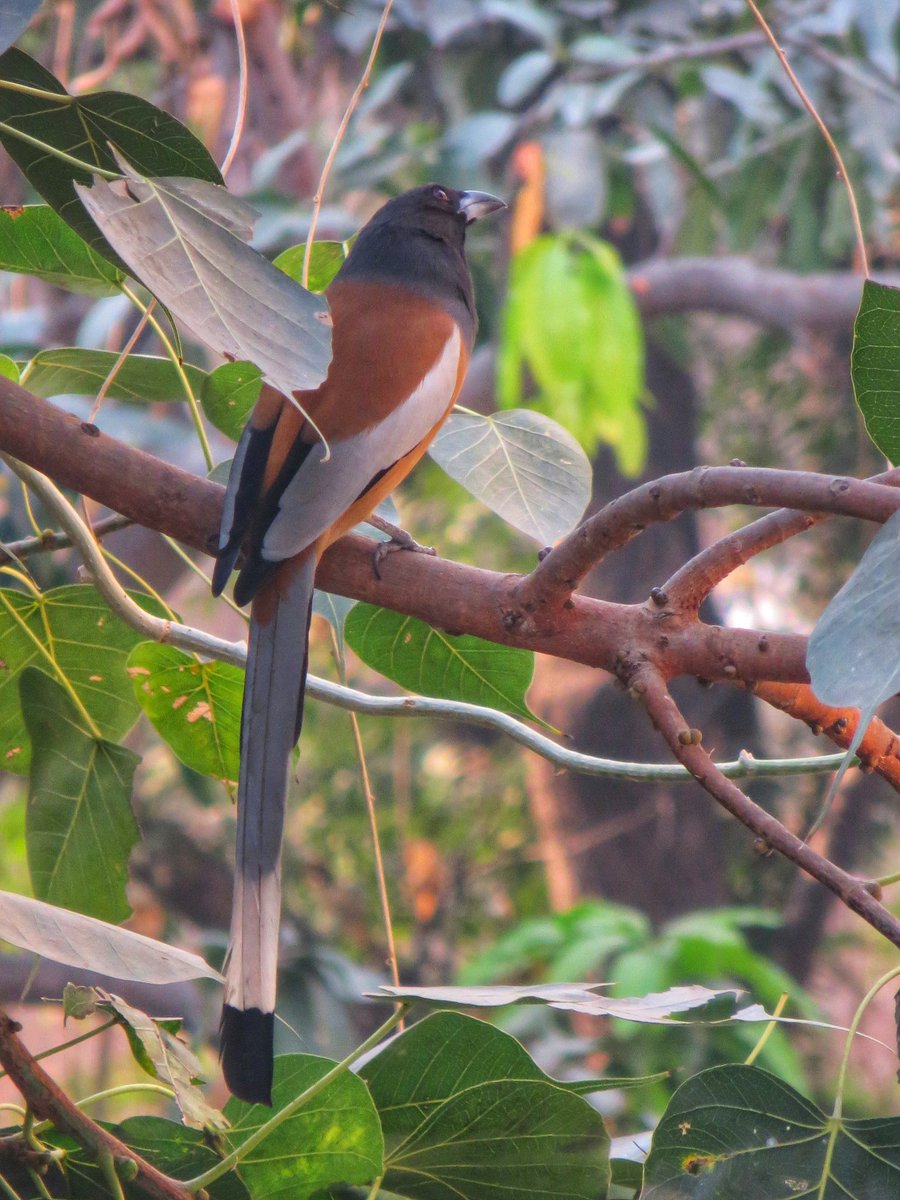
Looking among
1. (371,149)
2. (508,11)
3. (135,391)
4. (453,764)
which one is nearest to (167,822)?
(453,764)

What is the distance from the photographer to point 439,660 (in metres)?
1.23

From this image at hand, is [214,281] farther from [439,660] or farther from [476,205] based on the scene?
[476,205]

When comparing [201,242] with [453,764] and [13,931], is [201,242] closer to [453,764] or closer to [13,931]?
[13,931]

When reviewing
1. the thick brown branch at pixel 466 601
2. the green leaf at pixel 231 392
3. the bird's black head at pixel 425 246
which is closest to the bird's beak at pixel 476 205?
the bird's black head at pixel 425 246

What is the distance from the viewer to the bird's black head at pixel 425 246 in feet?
6.15

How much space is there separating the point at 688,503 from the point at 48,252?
689 millimetres

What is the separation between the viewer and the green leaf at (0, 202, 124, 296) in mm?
1173

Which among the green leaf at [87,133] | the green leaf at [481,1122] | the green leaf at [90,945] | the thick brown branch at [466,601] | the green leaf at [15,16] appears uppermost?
the green leaf at [15,16]

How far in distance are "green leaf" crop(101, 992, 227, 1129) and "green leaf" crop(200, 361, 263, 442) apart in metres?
0.65

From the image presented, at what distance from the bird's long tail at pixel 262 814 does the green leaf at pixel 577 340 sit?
7.24 ft

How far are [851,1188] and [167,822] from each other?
4.66m

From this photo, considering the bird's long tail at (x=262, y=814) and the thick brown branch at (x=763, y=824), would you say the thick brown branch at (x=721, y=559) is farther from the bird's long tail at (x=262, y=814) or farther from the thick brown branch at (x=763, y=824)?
the bird's long tail at (x=262, y=814)

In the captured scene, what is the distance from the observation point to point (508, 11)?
403cm

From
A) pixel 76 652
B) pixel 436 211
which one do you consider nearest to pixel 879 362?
pixel 76 652
